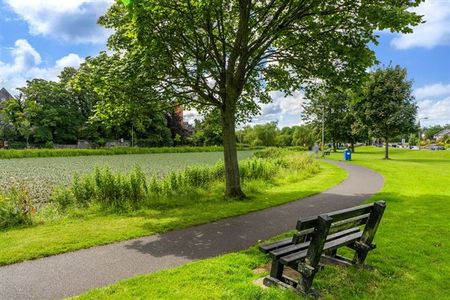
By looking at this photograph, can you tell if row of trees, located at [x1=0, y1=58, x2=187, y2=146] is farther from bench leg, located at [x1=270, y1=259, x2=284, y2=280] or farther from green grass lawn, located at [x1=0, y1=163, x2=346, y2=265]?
bench leg, located at [x1=270, y1=259, x2=284, y2=280]

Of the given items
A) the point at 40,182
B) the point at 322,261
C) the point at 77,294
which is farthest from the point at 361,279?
the point at 40,182

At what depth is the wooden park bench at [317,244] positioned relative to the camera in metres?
3.97

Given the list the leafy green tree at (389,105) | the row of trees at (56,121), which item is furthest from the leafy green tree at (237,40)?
the row of trees at (56,121)

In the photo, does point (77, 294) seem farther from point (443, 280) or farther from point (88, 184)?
point (88, 184)

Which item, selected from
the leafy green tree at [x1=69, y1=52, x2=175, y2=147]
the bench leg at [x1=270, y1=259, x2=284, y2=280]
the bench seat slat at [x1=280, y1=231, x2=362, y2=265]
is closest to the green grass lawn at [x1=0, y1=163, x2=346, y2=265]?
the leafy green tree at [x1=69, y1=52, x2=175, y2=147]

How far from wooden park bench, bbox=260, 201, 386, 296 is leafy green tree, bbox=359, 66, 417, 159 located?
31.6 meters

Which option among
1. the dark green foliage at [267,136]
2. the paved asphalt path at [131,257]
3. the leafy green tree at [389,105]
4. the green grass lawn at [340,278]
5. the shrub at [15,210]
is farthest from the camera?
the dark green foliage at [267,136]

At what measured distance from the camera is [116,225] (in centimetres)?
818

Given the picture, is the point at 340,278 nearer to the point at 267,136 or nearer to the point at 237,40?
the point at 237,40

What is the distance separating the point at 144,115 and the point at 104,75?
8.74 feet

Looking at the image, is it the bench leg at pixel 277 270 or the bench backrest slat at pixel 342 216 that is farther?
the bench leg at pixel 277 270

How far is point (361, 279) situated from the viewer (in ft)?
15.7

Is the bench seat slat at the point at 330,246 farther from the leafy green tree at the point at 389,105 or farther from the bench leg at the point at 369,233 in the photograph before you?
the leafy green tree at the point at 389,105

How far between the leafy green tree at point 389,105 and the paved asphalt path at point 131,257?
28794mm
